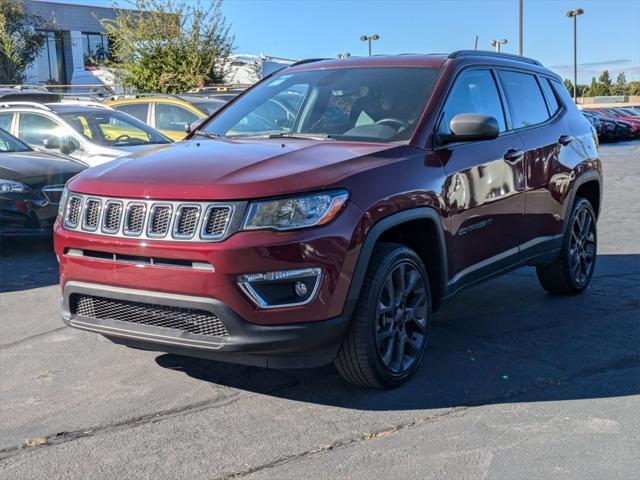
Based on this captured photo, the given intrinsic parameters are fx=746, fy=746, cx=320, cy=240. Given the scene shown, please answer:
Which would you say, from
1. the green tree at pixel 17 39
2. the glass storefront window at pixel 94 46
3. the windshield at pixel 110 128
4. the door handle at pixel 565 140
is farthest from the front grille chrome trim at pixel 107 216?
the glass storefront window at pixel 94 46

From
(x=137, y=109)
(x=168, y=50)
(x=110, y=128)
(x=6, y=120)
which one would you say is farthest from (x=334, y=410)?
(x=168, y=50)

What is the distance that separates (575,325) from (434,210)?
6.37ft

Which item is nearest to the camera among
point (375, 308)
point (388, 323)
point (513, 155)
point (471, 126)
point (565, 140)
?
point (375, 308)

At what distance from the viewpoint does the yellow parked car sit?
41.8 ft

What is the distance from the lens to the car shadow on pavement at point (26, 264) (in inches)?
273

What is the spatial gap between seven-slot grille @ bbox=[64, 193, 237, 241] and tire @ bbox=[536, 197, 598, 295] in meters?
3.59

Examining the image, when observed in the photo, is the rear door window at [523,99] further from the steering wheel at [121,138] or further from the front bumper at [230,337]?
the steering wheel at [121,138]

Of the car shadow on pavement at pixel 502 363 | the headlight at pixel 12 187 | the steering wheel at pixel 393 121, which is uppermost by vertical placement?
the steering wheel at pixel 393 121

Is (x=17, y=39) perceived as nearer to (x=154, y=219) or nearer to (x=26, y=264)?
(x=26, y=264)

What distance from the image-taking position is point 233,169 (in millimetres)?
3775

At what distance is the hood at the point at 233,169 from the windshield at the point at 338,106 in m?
0.30

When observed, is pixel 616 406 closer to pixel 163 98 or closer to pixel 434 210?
pixel 434 210

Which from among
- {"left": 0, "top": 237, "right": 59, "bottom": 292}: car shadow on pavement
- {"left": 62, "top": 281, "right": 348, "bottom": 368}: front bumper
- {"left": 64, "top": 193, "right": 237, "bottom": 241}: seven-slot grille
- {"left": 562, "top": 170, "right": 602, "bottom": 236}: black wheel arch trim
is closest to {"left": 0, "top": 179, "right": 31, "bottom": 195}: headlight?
{"left": 0, "top": 237, "right": 59, "bottom": 292}: car shadow on pavement

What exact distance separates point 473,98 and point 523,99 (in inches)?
35.2
